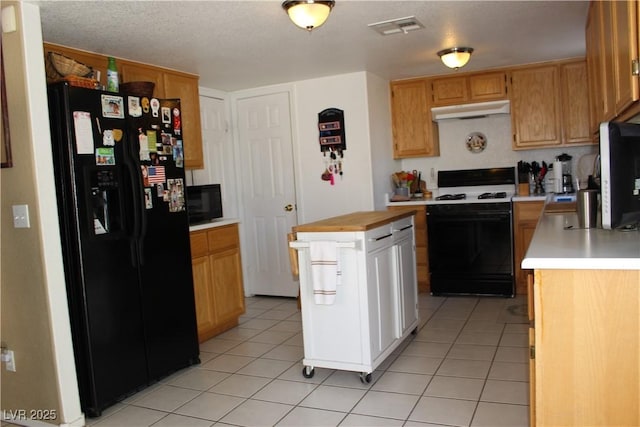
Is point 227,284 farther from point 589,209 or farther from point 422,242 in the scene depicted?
point 589,209

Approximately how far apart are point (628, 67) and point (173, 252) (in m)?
2.60

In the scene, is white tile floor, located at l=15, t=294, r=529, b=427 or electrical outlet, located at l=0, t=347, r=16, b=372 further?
electrical outlet, located at l=0, t=347, r=16, b=372

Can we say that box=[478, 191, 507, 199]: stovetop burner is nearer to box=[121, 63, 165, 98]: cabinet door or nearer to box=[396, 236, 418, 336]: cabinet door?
box=[396, 236, 418, 336]: cabinet door

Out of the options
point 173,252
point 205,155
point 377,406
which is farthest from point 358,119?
point 377,406

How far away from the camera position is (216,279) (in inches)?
162

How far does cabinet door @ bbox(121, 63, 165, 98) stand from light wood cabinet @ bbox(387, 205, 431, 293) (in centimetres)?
242

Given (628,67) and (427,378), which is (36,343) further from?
(628,67)

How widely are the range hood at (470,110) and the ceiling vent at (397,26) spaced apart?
1866 millimetres

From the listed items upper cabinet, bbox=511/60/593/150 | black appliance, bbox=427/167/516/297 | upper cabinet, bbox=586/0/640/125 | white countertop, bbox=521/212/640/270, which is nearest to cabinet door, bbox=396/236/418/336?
white countertop, bbox=521/212/640/270

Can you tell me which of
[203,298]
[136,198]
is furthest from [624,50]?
[203,298]

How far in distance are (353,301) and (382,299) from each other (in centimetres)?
26

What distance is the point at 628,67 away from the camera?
1.84m

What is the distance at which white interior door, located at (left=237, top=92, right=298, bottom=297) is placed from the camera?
17.1 ft

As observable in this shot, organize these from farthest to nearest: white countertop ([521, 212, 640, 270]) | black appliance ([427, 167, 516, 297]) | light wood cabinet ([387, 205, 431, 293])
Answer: light wood cabinet ([387, 205, 431, 293]) → black appliance ([427, 167, 516, 297]) → white countertop ([521, 212, 640, 270])
